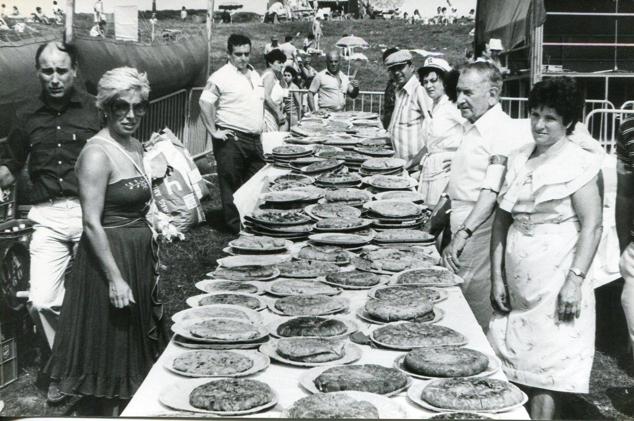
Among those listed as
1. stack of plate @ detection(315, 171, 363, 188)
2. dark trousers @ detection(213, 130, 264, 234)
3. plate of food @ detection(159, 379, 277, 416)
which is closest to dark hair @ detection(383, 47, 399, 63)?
dark trousers @ detection(213, 130, 264, 234)

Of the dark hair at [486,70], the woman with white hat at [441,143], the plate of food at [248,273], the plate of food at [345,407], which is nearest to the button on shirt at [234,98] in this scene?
the woman with white hat at [441,143]

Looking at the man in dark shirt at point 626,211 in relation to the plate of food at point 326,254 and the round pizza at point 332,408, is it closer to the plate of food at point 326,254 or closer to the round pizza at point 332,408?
the plate of food at point 326,254

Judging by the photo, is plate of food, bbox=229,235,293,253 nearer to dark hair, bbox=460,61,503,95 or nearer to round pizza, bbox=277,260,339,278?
round pizza, bbox=277,260,339,278

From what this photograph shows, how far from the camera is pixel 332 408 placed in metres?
1.80

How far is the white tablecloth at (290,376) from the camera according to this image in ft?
5.99

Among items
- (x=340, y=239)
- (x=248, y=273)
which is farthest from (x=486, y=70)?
(x=248, y=273)

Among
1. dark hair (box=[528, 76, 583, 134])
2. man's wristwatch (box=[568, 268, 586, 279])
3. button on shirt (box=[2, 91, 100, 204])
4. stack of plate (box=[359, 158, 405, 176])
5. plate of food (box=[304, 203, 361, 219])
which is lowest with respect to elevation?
man's wristwatch (box=[568, 268, 586, 279])

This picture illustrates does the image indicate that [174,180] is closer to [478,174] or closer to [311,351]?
[478,174]

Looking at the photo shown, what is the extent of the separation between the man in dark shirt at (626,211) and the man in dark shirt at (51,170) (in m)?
2.13

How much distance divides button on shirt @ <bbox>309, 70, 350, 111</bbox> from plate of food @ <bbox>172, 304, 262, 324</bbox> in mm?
5425

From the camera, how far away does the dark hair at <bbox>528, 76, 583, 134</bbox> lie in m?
2.45

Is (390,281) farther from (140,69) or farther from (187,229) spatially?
(187,229)

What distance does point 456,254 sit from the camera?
3082 millimetres

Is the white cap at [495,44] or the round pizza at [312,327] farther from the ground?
the white cap at [495,44]
